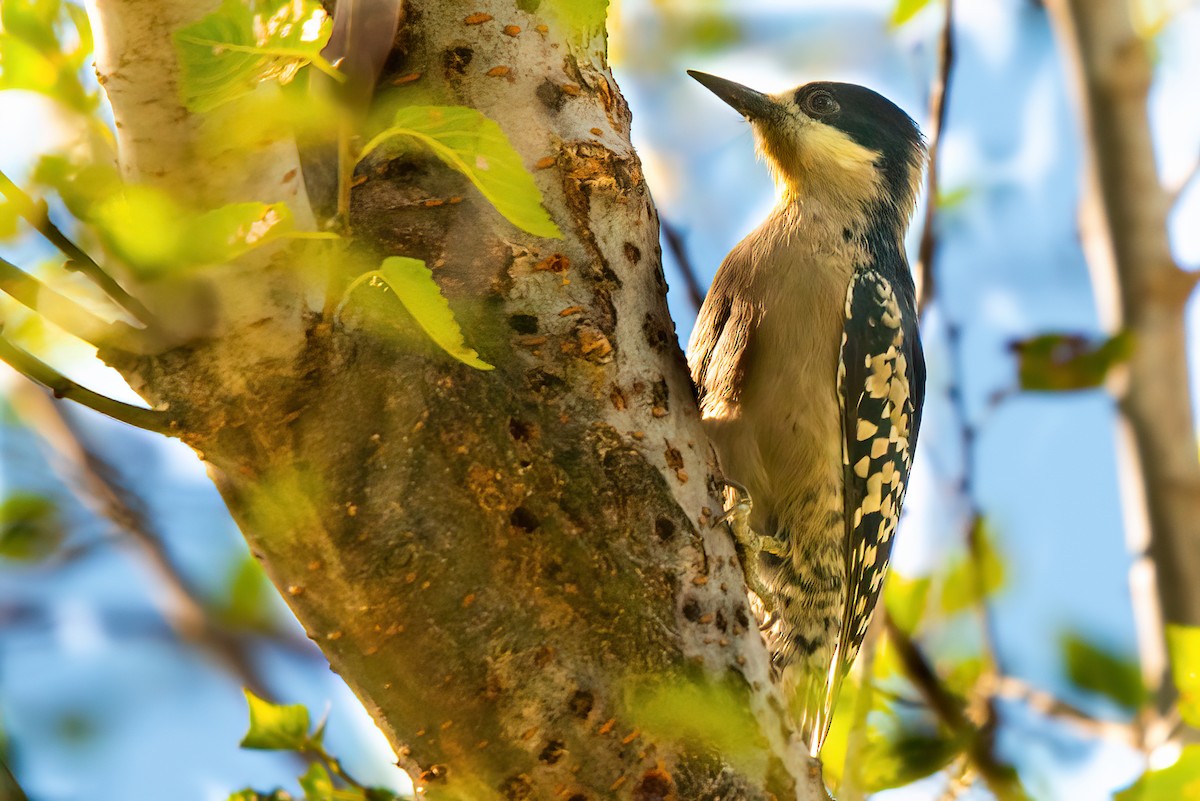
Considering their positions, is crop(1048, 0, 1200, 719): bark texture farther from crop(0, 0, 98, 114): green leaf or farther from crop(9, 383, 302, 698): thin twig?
crop(0, 0, 98, 114): green leaf

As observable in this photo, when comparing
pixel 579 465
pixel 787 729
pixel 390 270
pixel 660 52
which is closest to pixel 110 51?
pixel 390 270

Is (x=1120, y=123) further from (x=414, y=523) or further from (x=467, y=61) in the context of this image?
(x=414, y=523)

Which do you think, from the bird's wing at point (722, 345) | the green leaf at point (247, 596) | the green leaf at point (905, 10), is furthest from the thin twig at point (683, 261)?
the green leaf at point (247, 596)

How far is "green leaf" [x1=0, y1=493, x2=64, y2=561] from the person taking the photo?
231cm

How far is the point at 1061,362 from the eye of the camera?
11.4 feet

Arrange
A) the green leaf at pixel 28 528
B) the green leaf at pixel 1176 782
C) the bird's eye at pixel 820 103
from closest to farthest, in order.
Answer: the green leaf at pixel 1176 782 → the green leaf at pixel 28 528 → the bird's eye at pixel 820 103

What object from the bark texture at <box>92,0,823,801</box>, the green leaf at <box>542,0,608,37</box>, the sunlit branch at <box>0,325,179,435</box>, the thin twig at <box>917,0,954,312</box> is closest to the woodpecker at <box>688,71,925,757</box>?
the thin twig at <box>917,0,954,312</box>

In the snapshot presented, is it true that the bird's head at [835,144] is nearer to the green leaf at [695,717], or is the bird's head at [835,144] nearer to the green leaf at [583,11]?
the green leaf at [583,11]

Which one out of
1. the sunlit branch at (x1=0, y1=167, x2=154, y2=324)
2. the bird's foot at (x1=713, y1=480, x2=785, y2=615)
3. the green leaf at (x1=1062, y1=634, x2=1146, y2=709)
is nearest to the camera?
the sunlit branch at (x1=0, y1=167, x2=154, y2=324)

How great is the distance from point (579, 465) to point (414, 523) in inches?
11.6

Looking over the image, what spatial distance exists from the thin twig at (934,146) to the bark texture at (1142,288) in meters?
1.31

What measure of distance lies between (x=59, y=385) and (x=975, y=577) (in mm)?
2367

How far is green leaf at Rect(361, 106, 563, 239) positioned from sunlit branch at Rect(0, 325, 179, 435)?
0.43 m

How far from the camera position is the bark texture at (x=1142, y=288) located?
388 cm
